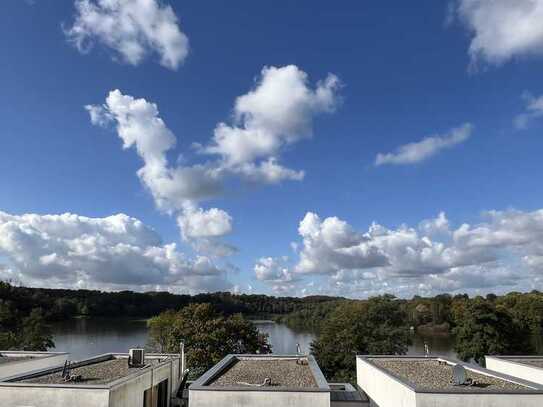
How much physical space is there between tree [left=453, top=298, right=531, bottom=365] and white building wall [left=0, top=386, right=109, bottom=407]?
38.9 meters

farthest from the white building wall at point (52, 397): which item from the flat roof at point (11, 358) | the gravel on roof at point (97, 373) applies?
the flat roof at point (11, 358)

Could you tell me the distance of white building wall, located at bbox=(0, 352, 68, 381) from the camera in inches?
672

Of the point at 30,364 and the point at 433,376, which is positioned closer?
the point at 433,376

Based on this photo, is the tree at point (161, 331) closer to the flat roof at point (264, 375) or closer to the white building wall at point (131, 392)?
the flat roof at point (264, 375)

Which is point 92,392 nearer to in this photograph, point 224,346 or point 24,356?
point 24,356

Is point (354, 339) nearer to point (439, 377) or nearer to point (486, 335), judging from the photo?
point (486, 335)

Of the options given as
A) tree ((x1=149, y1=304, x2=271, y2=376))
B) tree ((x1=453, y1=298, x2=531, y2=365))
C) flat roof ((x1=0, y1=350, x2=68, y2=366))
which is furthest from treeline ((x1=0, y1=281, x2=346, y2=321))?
flat roof ((x1=0, y1=350, x2=68, y2=366))

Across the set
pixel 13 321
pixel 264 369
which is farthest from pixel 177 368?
pixel 13 321

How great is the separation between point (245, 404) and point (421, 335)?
69.9m

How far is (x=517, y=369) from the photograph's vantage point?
17484 millimetres

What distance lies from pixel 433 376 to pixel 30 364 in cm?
1489

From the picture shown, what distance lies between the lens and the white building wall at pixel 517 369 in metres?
16.1

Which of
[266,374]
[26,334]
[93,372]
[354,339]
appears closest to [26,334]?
[26,334]

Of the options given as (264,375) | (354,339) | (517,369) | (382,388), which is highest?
(264,375)
